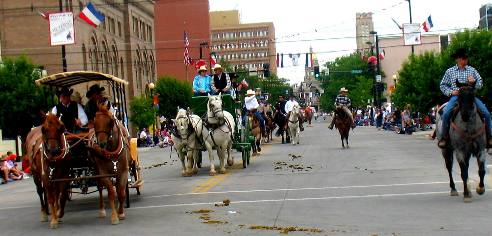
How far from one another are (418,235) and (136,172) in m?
7.88

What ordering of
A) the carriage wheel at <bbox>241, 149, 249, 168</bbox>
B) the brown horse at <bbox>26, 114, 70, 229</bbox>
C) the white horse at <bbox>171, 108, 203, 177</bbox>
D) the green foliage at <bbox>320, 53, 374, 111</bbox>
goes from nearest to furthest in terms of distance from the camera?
Answer: 1. the brown horse at <bbox>26, 114, 70, 229</bbox>
2. the white horse at <bbox>171, 108, 203, 177</bbox>
3. the carriage wheel at <bbox>241, 149, 249, 168</bbox>
4. the green foliage at <bbox>320, 53, 374, 111</bbox>

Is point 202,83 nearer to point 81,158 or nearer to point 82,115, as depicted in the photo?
point 82,115

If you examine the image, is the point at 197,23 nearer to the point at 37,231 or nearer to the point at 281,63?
the point at 281,63

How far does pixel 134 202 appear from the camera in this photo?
56.3 feet

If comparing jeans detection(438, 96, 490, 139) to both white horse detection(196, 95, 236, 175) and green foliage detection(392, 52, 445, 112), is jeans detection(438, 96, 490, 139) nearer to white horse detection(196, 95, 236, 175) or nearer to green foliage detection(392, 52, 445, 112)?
white horse detection(196, 95, 236, 175)

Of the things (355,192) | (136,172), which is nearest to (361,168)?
(355,192)

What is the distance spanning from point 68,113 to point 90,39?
209 ft

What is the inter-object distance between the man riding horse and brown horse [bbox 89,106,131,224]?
4.41 ft

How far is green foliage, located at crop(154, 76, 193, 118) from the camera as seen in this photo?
96.5m

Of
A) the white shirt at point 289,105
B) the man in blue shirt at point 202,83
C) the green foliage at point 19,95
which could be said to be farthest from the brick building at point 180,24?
the man in blue shirt at point 202,83

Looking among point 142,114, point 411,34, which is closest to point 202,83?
point 411,34

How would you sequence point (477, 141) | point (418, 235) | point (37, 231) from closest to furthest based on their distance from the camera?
point (418, 235) → point (37, 231) → point (477, 141)

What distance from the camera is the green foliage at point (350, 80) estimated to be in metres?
120

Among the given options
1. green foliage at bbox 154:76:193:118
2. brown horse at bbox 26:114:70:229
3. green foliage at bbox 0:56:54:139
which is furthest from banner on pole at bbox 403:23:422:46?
brown horse at bbox 26:114:70:229
